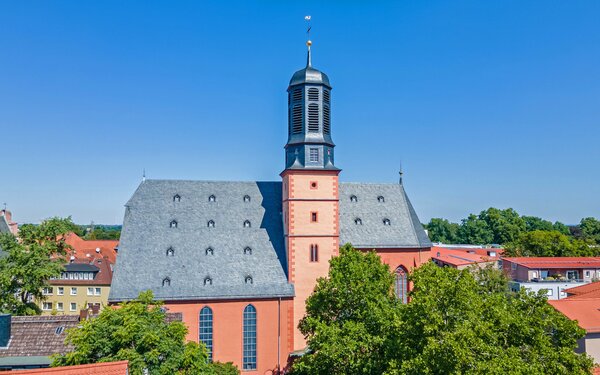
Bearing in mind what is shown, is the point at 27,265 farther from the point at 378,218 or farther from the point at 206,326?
the point at 378,218

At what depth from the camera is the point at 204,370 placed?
2242cm

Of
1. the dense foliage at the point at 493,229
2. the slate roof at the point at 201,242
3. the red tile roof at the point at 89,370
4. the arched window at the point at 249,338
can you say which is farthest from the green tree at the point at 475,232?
the red tile roof at the point at 89,370

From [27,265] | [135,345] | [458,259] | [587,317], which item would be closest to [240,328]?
[135,345]

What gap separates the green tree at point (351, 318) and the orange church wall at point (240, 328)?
638 centimetres

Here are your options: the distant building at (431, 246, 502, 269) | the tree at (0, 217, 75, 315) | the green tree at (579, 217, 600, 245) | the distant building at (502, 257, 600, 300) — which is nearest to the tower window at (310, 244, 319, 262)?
the tree at (0, 217, 75, 315)

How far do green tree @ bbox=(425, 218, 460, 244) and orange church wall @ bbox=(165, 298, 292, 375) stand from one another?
10720 centimetres

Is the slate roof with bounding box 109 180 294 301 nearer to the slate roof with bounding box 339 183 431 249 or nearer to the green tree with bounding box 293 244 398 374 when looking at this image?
the slate roof with bounding box 339 183 431 249

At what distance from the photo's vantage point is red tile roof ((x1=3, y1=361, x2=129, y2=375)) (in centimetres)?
1673

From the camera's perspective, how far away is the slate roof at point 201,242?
34.6 meters

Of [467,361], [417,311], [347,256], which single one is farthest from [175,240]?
[467,361]

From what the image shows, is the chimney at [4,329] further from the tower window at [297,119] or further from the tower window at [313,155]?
the tower window at [297,119]

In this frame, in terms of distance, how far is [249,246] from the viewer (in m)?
37.0

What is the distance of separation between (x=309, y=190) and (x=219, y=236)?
25.7 feet

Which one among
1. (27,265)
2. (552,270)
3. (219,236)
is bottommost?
(552,270)
